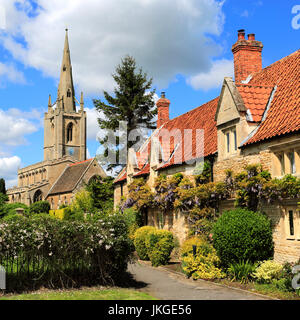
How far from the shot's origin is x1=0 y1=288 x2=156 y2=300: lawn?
10.6m

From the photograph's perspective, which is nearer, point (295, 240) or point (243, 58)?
point (295, 240)

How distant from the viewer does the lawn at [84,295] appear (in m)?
10.6

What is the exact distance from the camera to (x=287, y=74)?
15930mm

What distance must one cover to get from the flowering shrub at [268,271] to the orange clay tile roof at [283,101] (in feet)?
13.4

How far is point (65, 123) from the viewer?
103438 mm

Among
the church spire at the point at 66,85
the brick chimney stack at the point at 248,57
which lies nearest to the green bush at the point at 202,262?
the brick chimney stack at the point at 248,57

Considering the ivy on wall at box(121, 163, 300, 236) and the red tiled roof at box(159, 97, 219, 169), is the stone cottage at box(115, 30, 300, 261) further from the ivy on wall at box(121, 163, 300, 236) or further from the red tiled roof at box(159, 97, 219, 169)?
the ivy on wall at box(121, 163, 300, 236)

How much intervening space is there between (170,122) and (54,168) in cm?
5889

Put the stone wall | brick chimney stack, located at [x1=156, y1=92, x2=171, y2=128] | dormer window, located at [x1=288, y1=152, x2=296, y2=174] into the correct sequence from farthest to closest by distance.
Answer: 1. brick chimney stack, located at [x1=156, y1=92, x2=171, y2=128]
2. dormer window, located at [x1=288, y1=152, x2=296, y2=174]
3. the stone wall

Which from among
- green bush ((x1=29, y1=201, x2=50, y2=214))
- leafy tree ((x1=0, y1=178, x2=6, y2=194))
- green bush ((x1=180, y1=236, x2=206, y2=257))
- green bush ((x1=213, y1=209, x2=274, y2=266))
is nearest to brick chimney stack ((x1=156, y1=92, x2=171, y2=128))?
green bush ((x1=180, y1=236, x2=206, y2=257))

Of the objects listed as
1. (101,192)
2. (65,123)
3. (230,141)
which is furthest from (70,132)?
(230,141)

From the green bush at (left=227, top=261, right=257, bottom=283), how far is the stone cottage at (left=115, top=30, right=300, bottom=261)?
98 centimetres
